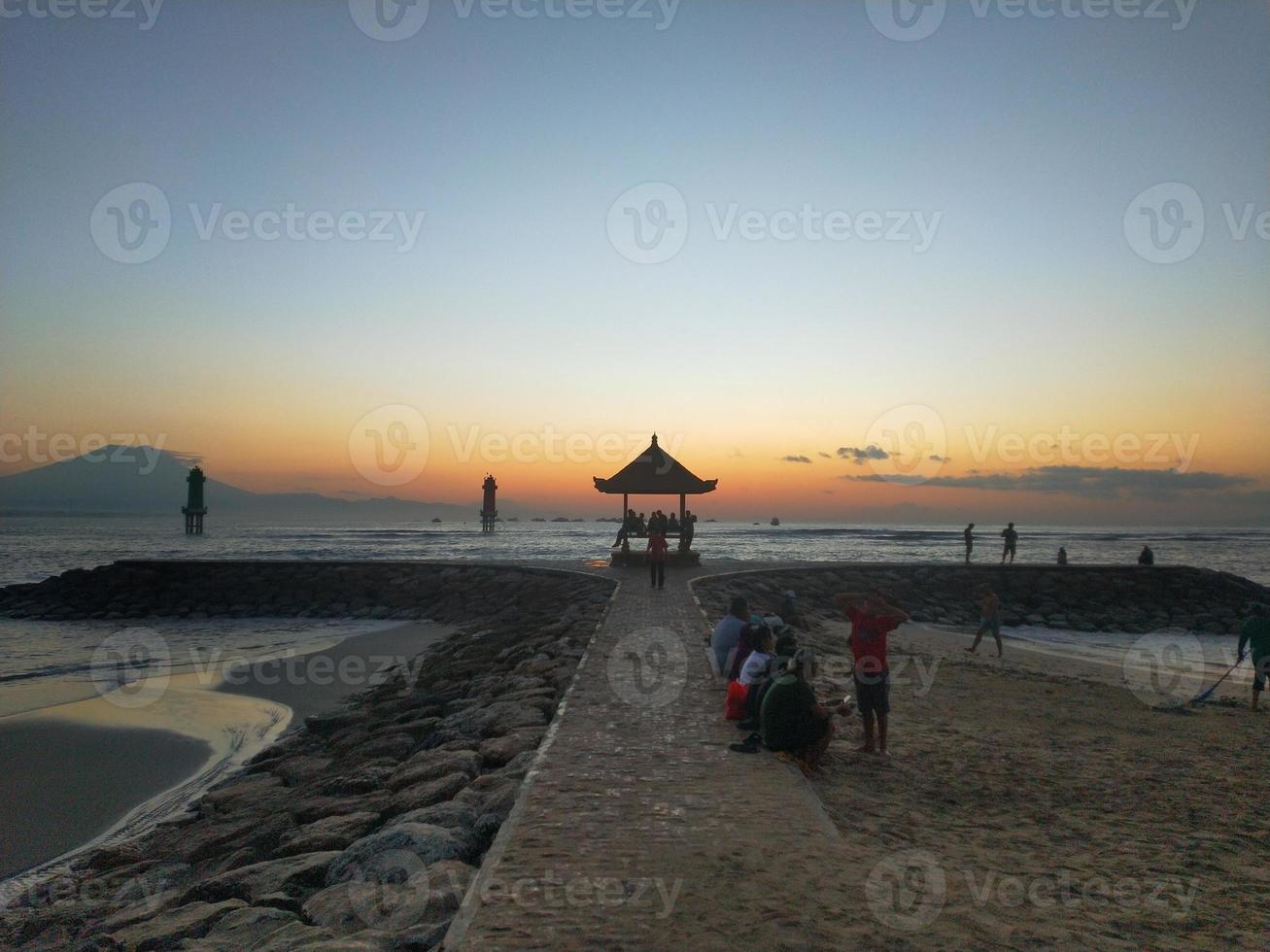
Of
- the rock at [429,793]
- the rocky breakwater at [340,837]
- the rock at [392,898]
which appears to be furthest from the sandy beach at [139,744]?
the rock at [392,898]

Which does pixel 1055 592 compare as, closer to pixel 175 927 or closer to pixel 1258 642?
pixel 1258 642

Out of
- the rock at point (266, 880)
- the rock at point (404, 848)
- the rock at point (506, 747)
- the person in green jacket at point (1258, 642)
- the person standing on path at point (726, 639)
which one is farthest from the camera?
the person in green jacket at point (1258, 642)

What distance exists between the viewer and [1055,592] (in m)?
28.4

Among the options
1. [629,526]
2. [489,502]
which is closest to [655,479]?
[629,526]

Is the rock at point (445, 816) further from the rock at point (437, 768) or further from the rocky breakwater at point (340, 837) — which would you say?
the rock at point (437, 768)

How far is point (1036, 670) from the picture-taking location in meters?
16.5

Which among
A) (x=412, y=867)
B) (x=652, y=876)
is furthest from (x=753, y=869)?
(x=412, y=867)

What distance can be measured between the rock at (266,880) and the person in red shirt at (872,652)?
5080mm

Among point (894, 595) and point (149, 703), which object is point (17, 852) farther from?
point (894, 595)

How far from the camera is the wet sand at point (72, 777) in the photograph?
820cm

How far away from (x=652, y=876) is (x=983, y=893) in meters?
2.05

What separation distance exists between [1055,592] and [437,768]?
26.3 m

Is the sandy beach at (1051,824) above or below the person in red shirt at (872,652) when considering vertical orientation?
below

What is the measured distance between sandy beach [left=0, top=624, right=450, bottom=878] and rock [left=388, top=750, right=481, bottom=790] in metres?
2.79
